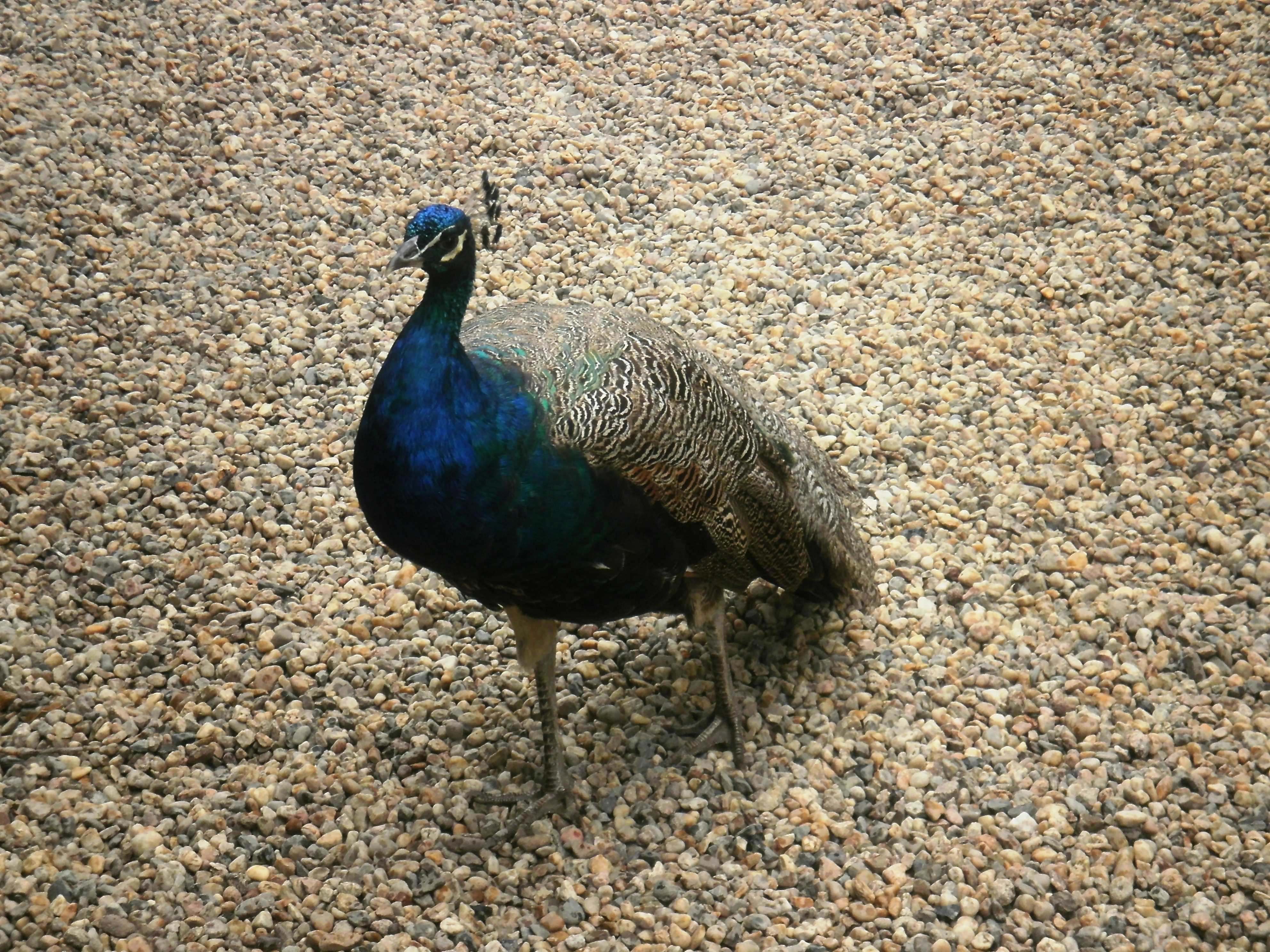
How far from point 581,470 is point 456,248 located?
1.79 ft

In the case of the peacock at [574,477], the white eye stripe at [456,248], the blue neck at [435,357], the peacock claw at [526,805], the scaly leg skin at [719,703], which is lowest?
the peacock claw at [526,805]

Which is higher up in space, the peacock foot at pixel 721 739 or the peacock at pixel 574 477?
the peacock at pixel 574 477

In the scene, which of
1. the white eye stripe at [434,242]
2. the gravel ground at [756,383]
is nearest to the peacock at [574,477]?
the white eye stripe at [434,242]

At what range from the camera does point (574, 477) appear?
2.61 metres

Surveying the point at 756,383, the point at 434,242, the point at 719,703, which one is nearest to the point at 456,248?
the point at 434,242

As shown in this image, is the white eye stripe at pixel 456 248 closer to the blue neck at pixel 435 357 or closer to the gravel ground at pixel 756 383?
the blue neck at pixel 435 357

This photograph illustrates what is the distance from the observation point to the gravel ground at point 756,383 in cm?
289

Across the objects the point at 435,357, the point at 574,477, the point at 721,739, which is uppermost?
the point at 435,357

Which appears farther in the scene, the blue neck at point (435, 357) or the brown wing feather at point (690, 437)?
the brown wing feather at point (690, 437)

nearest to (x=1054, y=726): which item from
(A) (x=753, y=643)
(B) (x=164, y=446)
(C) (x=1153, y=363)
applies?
(A) (x=753, y=643)

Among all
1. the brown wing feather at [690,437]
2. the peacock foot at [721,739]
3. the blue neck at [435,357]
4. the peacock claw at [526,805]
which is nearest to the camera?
the blue neck at [435,357]

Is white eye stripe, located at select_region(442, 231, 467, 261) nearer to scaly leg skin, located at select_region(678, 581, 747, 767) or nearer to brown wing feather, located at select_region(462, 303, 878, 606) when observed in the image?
brown wing feather, located at select_region(462, 303, 878, 606)

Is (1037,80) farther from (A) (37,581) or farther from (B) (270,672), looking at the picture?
(A) (37,581)

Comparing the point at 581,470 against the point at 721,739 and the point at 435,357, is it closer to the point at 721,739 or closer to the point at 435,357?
the point at 435,357
